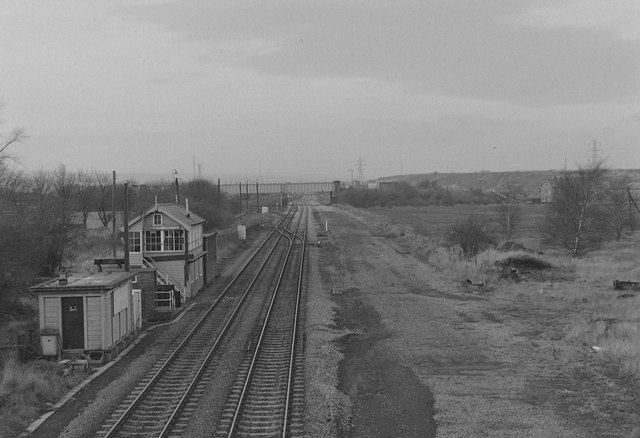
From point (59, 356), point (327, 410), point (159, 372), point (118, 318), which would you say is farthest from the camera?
point (118, 318)

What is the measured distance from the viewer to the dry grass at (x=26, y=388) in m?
11.4

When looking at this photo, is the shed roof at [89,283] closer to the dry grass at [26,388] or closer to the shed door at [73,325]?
the shed door at [73,325]

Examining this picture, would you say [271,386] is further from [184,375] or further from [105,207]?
[105,207]

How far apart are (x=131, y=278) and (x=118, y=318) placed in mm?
1813

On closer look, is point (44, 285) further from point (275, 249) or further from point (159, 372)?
point (275, 249)

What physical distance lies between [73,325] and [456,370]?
10.3 metres

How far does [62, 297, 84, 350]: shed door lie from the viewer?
16.3 meters

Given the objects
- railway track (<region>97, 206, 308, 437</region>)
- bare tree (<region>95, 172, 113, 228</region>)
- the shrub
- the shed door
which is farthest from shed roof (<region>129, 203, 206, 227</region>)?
bare tree (<region>95, 172, 113, 228</region>)

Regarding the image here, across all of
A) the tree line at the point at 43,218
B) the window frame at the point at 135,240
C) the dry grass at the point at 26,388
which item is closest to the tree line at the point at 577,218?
the tree line at the point at 43,218

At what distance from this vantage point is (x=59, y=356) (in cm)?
1611

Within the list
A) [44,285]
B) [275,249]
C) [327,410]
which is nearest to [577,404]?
[327,410]

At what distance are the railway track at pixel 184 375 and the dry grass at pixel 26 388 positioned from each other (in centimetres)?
161

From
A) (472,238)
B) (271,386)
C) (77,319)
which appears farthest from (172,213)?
(472,238)

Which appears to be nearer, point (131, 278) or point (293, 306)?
point (131, 278)
